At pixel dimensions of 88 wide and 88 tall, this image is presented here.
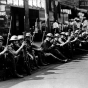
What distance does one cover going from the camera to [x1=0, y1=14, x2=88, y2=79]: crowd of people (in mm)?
10266

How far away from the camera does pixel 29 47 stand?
40.5ft

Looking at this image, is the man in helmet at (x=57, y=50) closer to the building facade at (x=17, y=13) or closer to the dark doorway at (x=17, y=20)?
the building facade at (x=17, y=13)

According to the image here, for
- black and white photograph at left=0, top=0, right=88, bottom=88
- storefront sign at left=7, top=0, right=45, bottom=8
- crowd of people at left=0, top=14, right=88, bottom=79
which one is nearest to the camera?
black and white photograph at left=0, top=0, right=88, bottom=88

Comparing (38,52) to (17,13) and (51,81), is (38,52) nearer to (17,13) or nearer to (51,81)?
(51,81)

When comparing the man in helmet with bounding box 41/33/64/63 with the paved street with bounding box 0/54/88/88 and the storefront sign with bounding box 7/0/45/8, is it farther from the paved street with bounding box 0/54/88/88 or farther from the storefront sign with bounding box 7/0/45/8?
the storefront sign with bounding box 7/0/45/8

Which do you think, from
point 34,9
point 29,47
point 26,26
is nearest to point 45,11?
point 34,9

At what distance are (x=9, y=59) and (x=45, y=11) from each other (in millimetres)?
11222

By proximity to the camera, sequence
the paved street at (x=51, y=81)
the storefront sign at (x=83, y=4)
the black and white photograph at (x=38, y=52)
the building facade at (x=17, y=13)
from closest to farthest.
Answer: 1. the paved street at (x=51, y=81)
2. the black and white photograph at (x=38, y=52)
3. the building facade at (x=17, y=13)
4. the storefront sign at (x=83, y=4)

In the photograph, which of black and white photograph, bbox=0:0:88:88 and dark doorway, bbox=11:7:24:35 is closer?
black and white photograph, bbox=0:0:88:88

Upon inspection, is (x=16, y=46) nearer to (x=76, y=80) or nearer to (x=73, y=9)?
(x=76, y=80)

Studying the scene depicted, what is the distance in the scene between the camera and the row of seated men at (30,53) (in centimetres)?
1028

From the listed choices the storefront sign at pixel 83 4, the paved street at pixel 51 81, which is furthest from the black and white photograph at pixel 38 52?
the storefront sign at pixel 83 4

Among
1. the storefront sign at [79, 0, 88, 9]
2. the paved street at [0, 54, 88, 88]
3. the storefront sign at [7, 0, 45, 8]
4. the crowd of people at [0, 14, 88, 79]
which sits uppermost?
the storefront sign at [79, 0, 88, 9]

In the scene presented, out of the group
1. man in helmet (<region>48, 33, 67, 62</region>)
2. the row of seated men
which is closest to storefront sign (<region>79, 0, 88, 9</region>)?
the row of seated men
